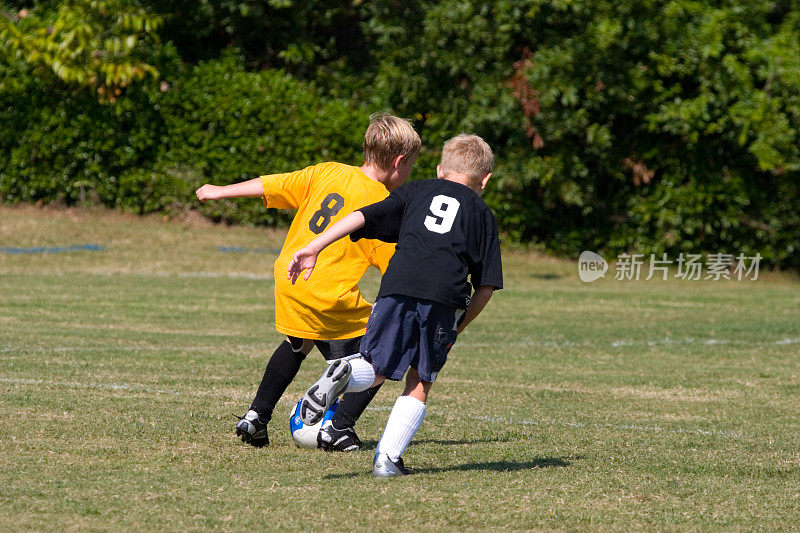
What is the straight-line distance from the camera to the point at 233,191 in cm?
516

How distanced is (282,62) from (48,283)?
8906 millimetres

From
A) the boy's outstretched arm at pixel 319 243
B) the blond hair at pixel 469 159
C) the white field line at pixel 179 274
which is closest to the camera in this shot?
the boy's outstretched arm at pixel 319 243

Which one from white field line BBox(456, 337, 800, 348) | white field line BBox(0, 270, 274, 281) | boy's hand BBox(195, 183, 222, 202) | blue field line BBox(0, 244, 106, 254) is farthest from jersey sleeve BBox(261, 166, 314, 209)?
blue field line BBox(0, 244, 106, 254)

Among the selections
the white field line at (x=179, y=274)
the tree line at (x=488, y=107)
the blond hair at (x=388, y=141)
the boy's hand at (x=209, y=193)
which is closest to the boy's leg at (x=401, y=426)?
the blond hair at (x=388, y=141)

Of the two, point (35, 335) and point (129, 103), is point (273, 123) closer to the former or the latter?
point (129, 103)

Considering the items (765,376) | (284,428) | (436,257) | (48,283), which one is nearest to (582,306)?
(765,376)

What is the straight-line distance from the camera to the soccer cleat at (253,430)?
17.1 ft

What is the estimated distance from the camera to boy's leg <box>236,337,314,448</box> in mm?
5234

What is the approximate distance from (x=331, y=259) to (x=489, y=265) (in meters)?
0.90

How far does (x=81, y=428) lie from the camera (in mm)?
5461

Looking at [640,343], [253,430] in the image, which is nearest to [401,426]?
[253,430]

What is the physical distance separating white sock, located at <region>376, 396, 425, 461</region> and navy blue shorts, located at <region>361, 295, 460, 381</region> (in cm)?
15

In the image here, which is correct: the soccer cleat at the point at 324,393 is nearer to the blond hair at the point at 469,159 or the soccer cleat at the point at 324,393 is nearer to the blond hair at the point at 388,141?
Answer: the blond hair at the point at 469,159

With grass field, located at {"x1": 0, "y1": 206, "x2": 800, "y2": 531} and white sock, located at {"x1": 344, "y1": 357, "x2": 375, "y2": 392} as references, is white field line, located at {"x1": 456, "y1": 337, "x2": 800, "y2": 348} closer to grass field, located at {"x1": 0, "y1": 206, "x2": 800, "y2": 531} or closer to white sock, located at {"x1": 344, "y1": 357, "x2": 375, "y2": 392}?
grass field, located at {"x1": 0, "y1": 206, "x2": 800, "y2": 531}
